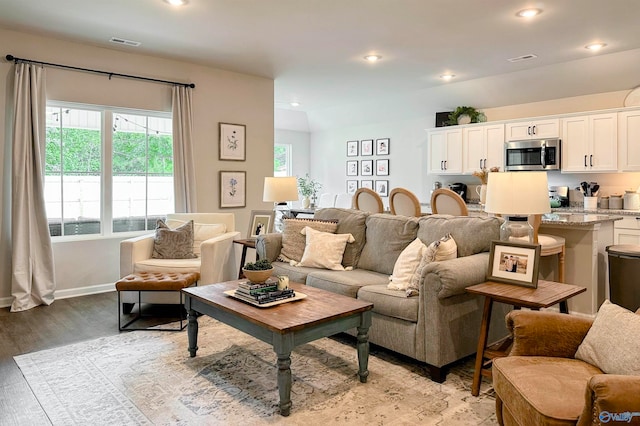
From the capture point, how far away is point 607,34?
4.49 m

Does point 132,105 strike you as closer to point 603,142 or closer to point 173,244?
point 173,244

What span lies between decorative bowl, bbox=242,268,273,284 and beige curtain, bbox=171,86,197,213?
2720mm

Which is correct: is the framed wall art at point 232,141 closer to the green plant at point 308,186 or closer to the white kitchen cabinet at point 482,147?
the green plant at point 308,186

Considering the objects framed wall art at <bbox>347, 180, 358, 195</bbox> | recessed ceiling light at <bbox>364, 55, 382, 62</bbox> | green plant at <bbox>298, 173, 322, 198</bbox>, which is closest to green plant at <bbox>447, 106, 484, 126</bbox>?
recessed ceiling light at <bbox>364, 55, 382, 62</bbox>

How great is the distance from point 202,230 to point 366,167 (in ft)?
15.8

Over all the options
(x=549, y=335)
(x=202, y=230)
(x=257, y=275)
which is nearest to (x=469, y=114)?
(x=202, y=230)

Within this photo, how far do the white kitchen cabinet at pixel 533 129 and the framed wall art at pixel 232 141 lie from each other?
377cm

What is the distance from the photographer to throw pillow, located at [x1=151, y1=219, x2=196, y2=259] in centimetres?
450

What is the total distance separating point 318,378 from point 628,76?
17.6ft

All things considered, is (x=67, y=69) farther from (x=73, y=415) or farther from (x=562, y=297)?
(x=562, y=297)

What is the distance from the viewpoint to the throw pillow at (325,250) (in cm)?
388

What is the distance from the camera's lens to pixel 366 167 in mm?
9000

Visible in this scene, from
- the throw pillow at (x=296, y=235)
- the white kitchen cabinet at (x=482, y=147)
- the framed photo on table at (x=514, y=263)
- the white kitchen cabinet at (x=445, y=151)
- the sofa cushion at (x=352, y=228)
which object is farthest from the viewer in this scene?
the white kitchen cabinet at (x=445, y=151)

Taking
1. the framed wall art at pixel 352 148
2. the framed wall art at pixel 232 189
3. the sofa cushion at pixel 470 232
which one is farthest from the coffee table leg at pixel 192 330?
the framed wall art at pixel 352 148
